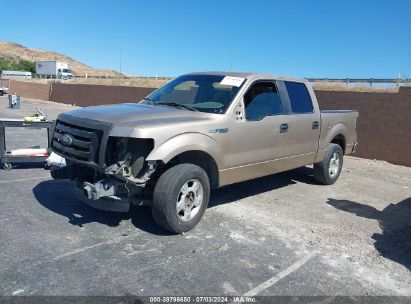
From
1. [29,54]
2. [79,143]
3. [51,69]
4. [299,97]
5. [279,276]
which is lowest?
[279,276]

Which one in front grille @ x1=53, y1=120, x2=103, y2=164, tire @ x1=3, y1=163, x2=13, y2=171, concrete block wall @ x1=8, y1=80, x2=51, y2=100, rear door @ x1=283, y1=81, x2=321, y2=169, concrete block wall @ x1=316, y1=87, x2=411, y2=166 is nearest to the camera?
front grille @ x1=53, y1=120, x2=103, y2=164

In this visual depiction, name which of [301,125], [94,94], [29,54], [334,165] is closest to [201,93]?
[301,125]

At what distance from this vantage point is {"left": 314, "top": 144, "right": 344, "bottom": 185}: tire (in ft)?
24.9

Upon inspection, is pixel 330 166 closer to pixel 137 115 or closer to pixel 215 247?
pixel 215 247

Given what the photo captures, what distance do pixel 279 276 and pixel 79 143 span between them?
259 centimetres

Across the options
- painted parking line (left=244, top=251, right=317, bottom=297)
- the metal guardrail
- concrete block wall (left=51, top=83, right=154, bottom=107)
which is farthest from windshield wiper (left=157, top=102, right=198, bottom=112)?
concrete block wall (left=51, top=83, right=154, bottom=107)

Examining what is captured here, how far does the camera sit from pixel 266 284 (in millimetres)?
3805

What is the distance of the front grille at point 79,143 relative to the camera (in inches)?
178

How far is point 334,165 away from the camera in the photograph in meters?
7.97

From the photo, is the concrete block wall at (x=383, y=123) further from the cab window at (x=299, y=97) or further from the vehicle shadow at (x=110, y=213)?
the cab window at (x=299, y=97)

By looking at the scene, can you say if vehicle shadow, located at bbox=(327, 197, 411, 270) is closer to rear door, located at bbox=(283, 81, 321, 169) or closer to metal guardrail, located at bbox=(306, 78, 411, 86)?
rear door, located at bbox=(283, 81, 321, 169)

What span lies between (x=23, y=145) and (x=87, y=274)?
755 centimetres

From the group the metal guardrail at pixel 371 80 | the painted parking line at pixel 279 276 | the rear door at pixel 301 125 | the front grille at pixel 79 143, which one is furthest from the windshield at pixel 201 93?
the metal guardrail at pixel 371 80

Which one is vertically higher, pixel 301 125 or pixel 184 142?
pixel 301 125
